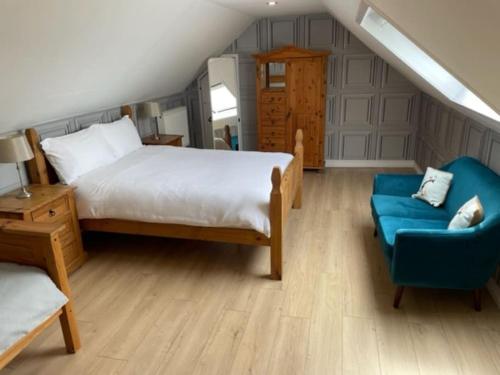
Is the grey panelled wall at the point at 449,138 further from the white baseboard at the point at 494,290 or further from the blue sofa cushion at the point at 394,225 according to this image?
the white baseboard at the point at 494,290

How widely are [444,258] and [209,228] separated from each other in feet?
5.29

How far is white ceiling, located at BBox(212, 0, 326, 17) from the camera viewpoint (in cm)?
384

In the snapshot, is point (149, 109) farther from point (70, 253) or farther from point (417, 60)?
point (417, 60)

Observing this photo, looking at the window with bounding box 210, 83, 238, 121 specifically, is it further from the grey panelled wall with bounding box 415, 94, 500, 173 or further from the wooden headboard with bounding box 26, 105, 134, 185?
the wooden headboard with bounding box 26, 105, 134, 185

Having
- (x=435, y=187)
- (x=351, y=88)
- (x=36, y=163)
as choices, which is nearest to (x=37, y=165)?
(x=36, y=163)

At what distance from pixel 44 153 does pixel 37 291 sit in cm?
159

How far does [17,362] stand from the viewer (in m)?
2.10

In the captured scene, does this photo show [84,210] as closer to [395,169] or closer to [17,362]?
[17,362]

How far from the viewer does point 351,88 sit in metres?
5.29

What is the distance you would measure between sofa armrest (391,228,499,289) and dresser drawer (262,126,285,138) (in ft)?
10.5

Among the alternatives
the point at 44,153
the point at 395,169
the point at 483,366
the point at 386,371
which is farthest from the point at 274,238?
the point at 395,169

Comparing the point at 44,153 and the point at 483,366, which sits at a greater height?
the point at 44,153

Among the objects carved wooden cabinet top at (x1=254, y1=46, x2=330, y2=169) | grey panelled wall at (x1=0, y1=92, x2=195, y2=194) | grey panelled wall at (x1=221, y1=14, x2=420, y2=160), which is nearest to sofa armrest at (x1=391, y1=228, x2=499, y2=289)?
grey panelled wall at (x1=0, y1=92, x2=195, y2=194)

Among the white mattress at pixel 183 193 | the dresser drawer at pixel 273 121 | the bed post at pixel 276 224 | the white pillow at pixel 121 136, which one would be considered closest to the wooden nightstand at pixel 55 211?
the white mattress at pixel 183 193
